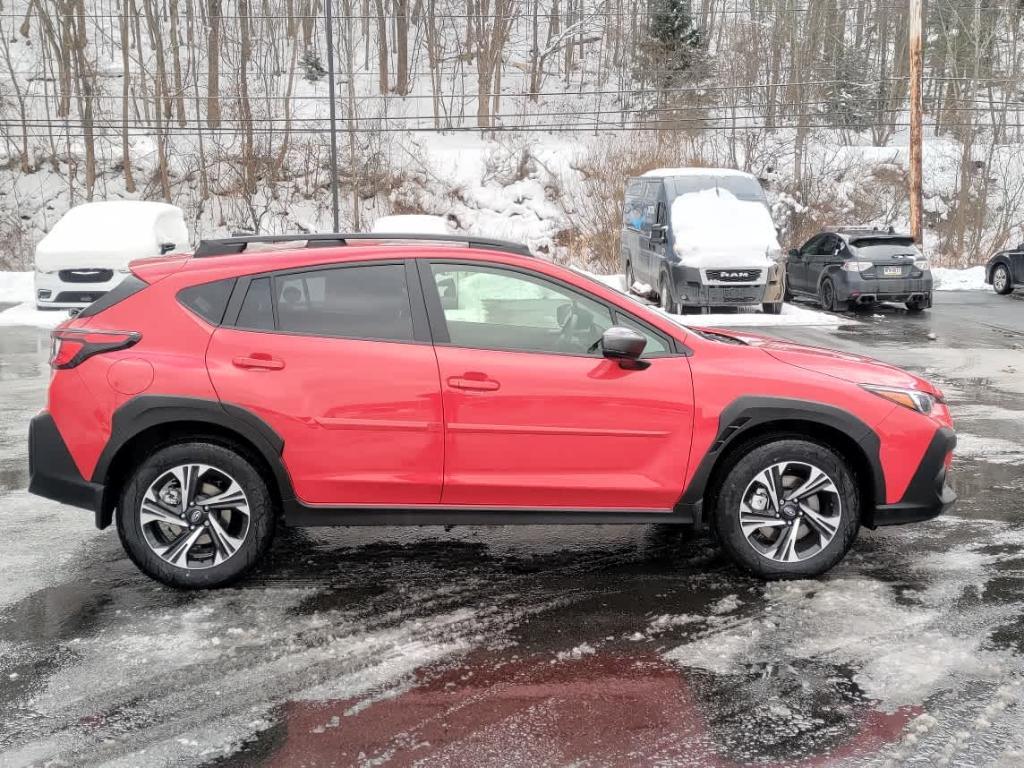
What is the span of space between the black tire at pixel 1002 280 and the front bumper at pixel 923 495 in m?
19.2

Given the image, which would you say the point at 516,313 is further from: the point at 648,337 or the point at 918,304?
the point at 918,304

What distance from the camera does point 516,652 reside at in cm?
436

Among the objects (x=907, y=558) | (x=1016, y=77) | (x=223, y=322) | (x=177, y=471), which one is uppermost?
(x=1016, y=77)

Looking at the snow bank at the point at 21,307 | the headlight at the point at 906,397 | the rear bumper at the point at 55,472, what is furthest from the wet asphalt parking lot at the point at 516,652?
the snow bank at the point at 21,307

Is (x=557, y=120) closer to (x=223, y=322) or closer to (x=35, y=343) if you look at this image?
(x=35, y=343)

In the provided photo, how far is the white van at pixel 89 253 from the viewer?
17.2m

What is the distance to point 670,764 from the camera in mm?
3441

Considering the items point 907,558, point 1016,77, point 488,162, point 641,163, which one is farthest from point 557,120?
point 907,558

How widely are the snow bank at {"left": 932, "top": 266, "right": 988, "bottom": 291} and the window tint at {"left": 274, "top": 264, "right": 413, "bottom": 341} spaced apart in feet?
73.5

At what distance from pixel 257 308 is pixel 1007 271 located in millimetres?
20945

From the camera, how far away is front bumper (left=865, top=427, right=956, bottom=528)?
521 centimetres

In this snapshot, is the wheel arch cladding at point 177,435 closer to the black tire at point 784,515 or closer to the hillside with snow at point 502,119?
the black tire at point 784,515

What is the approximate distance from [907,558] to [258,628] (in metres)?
3.35

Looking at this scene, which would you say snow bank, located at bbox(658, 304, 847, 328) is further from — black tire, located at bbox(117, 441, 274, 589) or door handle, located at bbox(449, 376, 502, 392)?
black tire, located at bbox(117, 441, 274, 589)
